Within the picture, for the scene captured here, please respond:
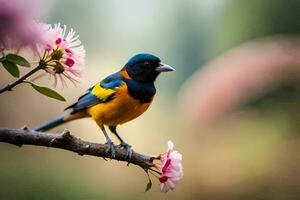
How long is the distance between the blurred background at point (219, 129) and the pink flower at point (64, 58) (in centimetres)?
348

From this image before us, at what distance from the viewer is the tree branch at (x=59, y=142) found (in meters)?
0.83

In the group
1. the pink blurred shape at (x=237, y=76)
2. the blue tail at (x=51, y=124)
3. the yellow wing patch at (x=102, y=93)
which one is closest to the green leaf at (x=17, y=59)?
the blue tail at (x=51, y=124)

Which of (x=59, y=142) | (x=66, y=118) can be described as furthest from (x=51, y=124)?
(x=59, y=142)

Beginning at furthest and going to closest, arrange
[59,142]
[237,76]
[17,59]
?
1. [237,76]
2. [59,142]
3. [17,59]

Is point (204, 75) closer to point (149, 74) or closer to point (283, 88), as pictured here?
point (283, 88)

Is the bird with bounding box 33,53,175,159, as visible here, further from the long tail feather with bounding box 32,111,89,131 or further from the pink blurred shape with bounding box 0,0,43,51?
the pink blurred shape with bounding box 0,0,43,51

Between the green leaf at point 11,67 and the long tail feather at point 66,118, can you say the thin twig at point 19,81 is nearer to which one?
the green leaf at point 11,67

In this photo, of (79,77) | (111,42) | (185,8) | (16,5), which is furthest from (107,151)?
(185,8)

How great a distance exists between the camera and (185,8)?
958 centimetres

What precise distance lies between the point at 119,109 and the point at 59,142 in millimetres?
746

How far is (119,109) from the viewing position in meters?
1.61

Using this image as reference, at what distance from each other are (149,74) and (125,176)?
13.2 feet

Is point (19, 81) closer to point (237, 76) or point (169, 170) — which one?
point (169, 170)

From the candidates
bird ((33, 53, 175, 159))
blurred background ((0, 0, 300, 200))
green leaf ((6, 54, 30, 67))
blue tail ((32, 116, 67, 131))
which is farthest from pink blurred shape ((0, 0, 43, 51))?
blurred background ((0, 0, 300, 200))
